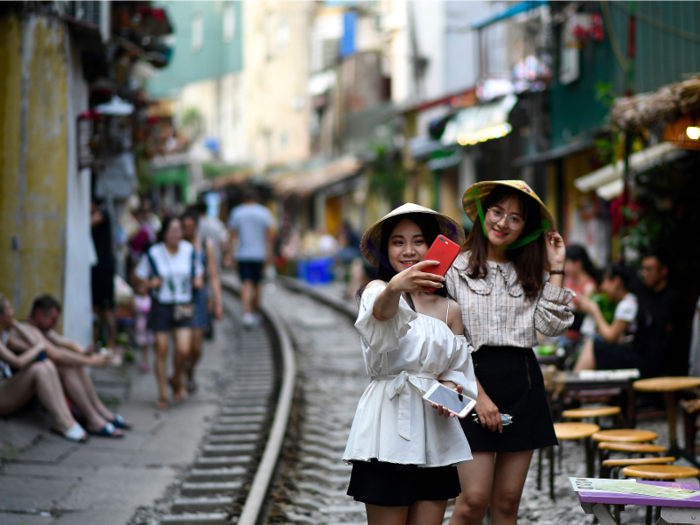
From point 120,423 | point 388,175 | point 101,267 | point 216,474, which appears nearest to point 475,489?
point 216,474

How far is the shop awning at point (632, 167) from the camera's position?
31.9 ft

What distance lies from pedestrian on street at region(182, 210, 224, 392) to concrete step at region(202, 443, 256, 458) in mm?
1767

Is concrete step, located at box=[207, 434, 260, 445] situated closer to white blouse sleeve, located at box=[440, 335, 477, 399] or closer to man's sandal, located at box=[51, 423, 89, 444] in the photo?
man's sandal, located at box=[51, 423, 89, 444]

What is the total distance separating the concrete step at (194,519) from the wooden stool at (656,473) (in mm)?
2644

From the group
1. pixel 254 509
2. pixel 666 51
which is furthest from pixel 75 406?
pixel 666 51

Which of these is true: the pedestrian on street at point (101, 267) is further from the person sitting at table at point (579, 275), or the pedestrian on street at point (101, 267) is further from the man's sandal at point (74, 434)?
the person sitting at table at point (579, 275)

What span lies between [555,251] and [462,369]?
2.86 ft

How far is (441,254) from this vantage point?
11.1 feet

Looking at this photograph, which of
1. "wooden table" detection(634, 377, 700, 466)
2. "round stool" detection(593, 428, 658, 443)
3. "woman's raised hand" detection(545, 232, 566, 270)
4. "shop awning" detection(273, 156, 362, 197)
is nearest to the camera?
"woman's raised hand" detection(545, 232, 566, 270)

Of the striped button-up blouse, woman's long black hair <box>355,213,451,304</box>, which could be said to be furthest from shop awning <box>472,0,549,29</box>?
woman's long black hair <box>355,213,451,304</box>

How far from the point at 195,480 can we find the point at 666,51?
8.46 meters

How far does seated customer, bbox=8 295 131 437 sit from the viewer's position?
298 inches

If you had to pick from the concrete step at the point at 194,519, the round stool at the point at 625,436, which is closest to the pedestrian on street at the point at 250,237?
the concrete step at the point at 194,519

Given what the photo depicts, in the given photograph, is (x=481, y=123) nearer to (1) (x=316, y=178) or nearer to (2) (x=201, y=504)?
(2) (x=201, y=504)
